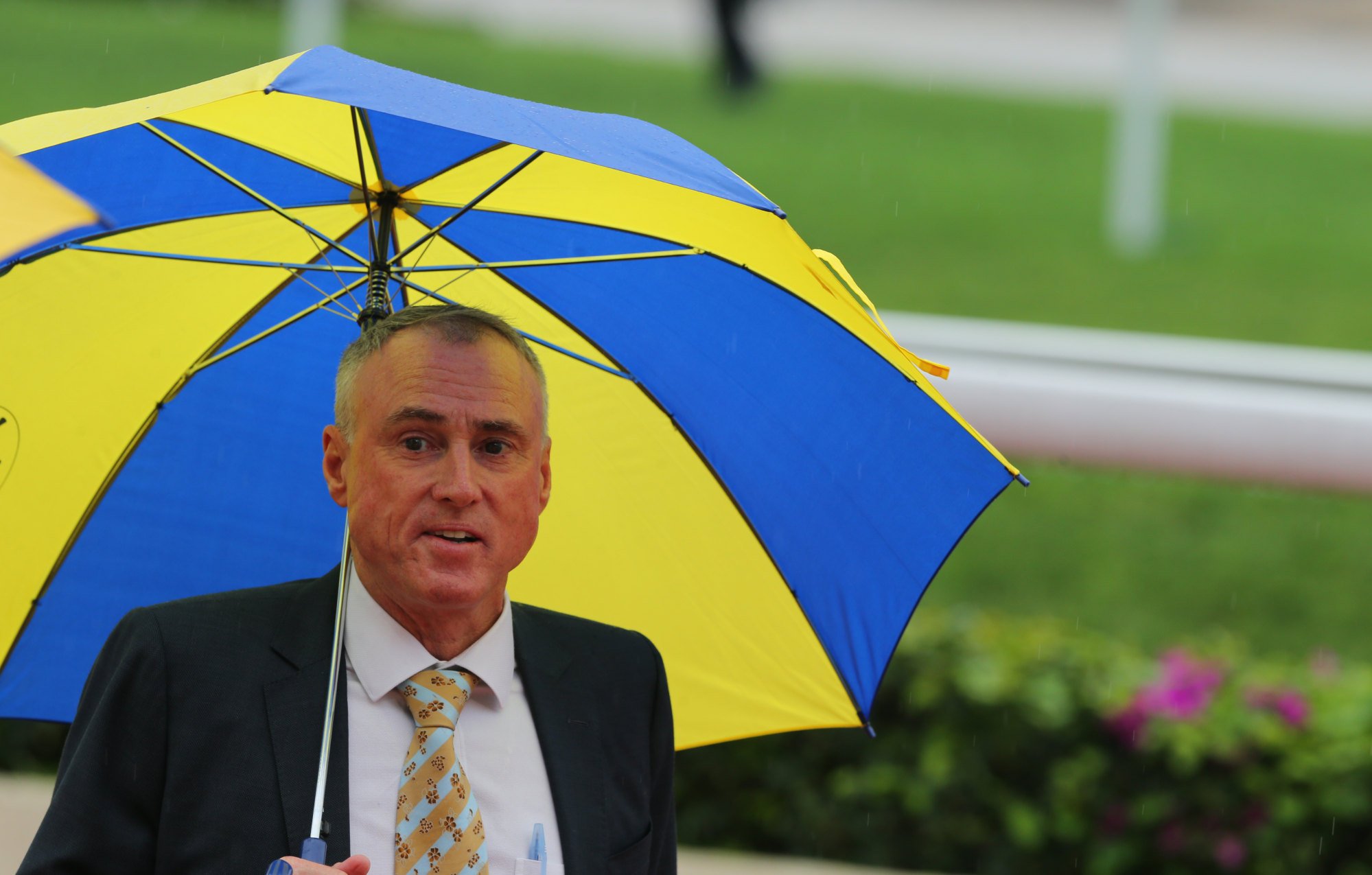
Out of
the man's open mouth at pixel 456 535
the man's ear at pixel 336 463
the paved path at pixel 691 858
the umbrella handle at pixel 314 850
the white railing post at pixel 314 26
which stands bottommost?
the umbrella handle at pixel 314 850

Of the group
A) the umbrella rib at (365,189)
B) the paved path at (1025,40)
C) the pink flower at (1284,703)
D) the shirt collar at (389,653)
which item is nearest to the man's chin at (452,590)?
the shirt collar at (389,653)

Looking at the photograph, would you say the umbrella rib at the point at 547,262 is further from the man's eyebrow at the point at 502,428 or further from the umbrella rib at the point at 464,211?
the man's eyebrow at the point at 502,428

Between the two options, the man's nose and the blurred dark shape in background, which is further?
the blurred dark shape in background

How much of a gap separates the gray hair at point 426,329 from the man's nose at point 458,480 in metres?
0.17

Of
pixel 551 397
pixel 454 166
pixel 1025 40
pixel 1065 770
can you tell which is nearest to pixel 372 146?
pixel 454 166

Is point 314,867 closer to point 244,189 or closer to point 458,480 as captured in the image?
point 458,480

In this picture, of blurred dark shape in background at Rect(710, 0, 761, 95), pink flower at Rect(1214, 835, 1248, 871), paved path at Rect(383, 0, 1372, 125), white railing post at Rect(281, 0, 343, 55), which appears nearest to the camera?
pink flower at Rect(1214, 835, 1248, 871)

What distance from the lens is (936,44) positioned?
25.5 meters

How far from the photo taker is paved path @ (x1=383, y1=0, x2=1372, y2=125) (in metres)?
22.4

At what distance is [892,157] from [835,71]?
4914 mm

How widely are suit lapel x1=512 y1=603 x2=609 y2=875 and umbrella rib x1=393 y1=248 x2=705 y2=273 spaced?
0.59 metres

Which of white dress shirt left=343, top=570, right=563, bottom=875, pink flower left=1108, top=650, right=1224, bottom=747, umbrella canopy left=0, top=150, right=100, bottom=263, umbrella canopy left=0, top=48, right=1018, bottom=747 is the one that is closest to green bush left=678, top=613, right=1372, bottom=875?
pink flower left=1108, top=650, right=1224, bottom=747

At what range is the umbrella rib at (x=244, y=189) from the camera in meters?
2.67

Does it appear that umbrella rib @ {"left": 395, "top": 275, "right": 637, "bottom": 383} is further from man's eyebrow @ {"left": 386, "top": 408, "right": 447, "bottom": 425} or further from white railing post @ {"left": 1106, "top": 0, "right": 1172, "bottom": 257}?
white railing post @ {"left": 1106, "top": 0, "right": 1172, "bottom": 257}
